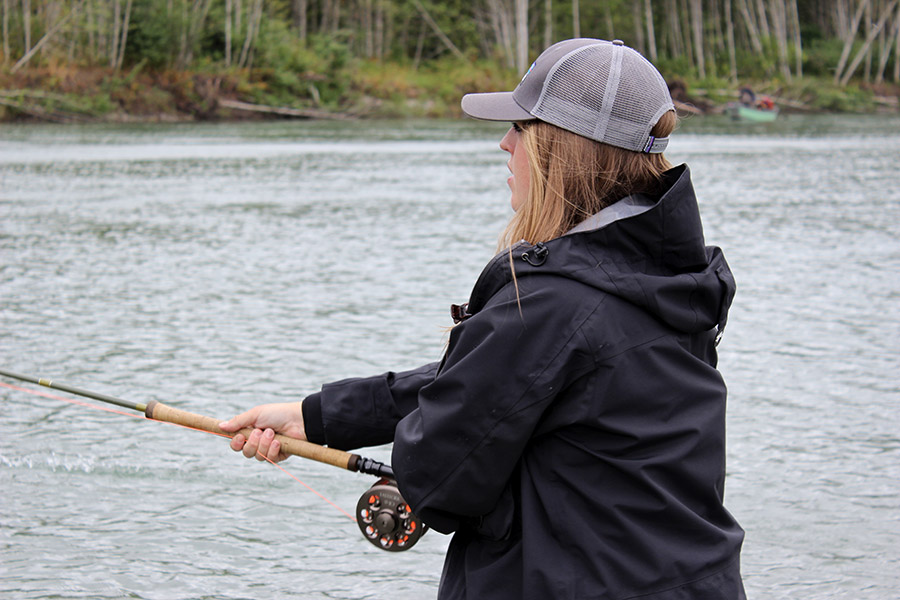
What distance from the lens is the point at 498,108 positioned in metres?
1.89

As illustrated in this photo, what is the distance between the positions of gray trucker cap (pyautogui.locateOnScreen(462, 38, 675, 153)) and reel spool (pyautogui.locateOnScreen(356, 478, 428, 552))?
3.16 ft

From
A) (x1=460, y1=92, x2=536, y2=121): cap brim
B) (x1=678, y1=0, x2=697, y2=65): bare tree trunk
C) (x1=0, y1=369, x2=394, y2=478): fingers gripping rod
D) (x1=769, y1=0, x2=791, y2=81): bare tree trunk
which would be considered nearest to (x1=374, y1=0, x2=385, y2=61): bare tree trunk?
(x1=678, y1=0, x2=697, y2=65): bare tree trunk

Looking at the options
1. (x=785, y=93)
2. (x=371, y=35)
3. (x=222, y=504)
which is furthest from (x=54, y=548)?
(x=371, y=35)

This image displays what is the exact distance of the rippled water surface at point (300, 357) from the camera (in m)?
4.14

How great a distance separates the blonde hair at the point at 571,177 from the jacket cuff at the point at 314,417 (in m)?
0.63

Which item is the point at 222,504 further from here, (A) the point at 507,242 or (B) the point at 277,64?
(B) the point at 277,64

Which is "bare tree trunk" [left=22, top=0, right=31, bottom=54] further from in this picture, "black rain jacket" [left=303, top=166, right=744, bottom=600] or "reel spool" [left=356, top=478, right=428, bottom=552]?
"black rain jacket" [left=303, top=166, right=744, bottom=600]

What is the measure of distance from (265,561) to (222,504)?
614 mm

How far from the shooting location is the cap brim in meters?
1.83

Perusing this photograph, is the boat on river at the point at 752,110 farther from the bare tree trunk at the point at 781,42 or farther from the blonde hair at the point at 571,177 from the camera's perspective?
the blonde hair at the point at 571,177

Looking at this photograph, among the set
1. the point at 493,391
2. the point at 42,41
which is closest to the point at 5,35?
the point at 42,41

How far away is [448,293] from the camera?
8875mm

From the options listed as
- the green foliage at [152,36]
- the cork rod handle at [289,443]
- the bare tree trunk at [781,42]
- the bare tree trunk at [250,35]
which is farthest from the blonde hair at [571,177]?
the bare tree trunk at [781,42]

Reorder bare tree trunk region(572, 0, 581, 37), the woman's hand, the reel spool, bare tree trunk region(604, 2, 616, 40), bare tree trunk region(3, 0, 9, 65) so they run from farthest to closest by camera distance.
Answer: bare tree trunk region(604, 2, 616, 40) < bare tree trunk region(572, 0, 581, 37) < bare tree trunk region(3, 0, 9, 65) < the reel spool < the woman's hand
